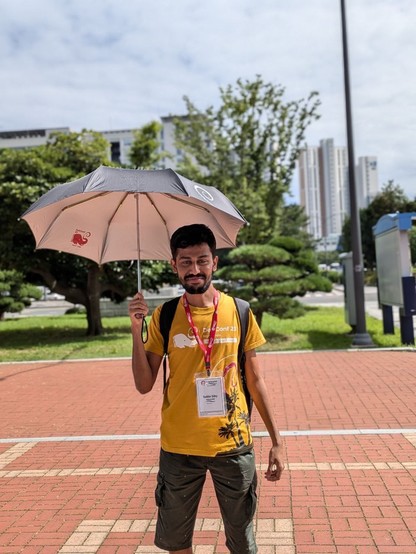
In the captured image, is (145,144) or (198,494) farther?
(145,144)

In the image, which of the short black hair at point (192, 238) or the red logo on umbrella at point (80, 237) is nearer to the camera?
the short black hair at point (192, 238)

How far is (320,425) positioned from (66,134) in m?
11.3

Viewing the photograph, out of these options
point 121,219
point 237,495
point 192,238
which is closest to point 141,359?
point 192,238

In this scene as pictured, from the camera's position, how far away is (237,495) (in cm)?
233

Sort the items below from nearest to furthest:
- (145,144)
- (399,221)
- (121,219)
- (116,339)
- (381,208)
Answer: (121,219)
(399,221)
(116,339)
(145,144)
(381,208)

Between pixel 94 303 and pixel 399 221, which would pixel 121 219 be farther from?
pixel 94 303

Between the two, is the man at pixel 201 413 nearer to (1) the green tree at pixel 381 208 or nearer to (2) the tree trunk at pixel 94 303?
(2) the tree trunk at pixel 94 303

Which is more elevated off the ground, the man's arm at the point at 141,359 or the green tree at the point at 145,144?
the green tree at the point at 145,144

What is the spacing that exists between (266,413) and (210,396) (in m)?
0.31

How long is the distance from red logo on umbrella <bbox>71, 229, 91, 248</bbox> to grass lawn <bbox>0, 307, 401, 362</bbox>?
7864 millimetres

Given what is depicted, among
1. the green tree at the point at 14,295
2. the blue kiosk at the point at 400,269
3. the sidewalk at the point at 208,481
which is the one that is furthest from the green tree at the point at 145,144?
the green tree at the point at 14,295

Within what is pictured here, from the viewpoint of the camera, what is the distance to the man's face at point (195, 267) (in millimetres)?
2428

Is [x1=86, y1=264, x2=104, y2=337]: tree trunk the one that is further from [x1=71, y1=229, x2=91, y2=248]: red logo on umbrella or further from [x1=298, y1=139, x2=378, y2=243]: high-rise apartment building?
[x1=298, y1=139, x2=378, y2=243]: high-rise apartment building

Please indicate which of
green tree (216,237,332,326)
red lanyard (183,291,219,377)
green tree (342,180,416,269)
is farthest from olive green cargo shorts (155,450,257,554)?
green tree (342,180,416,269)
